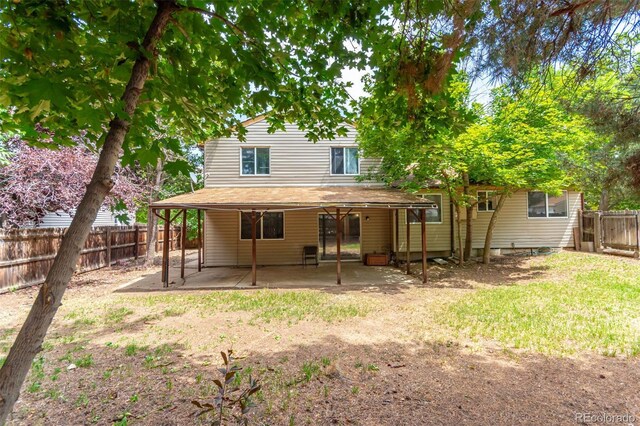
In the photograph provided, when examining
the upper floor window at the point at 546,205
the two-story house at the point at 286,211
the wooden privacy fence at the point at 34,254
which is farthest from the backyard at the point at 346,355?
the upper floor window at the point at 546,205

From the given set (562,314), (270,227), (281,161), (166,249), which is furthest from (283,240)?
(562,314)

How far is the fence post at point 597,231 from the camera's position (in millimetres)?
12398

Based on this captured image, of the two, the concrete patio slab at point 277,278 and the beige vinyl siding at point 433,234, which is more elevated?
the beige vinyl siding at point 433,234

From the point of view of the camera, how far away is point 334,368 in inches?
144

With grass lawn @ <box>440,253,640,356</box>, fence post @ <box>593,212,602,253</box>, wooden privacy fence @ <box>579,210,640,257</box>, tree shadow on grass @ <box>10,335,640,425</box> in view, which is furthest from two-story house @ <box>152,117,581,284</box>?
→ tree shadow on grass @ <box>10,335,640,425</box>

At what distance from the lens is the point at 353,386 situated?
3373 millimetres

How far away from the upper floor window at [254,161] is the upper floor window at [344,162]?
2.68 meters

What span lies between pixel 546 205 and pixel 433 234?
5.04 meters

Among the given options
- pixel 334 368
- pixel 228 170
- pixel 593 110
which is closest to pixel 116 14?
pixel 334 368

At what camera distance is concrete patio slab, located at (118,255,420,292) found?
→ 8.80m

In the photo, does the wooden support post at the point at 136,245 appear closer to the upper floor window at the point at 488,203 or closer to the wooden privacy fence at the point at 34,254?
the wooden privacy fence at the point at 34,254

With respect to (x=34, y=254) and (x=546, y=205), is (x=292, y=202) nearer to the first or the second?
(x=34, y=254)

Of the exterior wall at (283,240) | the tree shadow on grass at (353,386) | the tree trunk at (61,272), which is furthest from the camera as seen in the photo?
the exterior wall at (283,240)

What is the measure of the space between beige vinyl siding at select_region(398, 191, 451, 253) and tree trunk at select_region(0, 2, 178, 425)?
11.3 m
